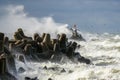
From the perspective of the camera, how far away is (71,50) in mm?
37188

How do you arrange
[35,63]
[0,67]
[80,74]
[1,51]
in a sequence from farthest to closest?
[35,63] → [80,74] → [1,51] → [0,67]

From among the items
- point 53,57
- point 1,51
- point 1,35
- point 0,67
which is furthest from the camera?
point 53,57

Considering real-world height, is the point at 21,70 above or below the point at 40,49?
below

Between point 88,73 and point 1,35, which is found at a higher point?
point 1,35

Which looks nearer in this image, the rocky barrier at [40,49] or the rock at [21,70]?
the rock at [21,70]

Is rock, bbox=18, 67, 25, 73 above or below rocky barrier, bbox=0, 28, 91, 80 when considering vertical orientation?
below

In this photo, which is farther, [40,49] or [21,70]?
[40,49]

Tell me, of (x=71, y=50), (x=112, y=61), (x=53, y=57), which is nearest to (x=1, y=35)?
(x=53, y=57)

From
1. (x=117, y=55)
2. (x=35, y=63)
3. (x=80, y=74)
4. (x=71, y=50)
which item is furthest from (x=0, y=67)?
(x=117, y=55)

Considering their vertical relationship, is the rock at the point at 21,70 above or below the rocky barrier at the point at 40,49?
below

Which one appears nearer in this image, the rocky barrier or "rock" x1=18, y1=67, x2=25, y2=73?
"rock" x1=18, y1=67, x2=25, y2=73

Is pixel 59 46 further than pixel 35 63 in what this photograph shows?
Yes

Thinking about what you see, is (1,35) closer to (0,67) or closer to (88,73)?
(88,73)

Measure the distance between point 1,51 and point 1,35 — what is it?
4.47 metres
